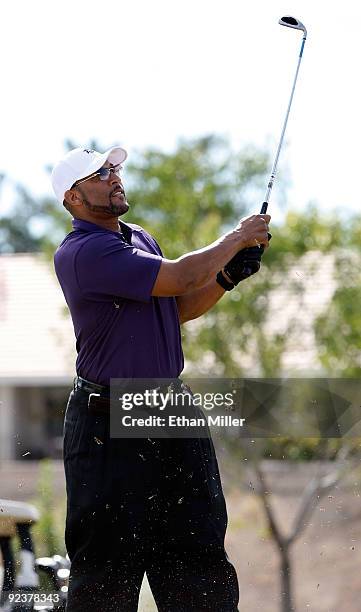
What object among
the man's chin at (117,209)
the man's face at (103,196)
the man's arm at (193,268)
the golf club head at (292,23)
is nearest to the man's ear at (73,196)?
the man's face at (103,196)

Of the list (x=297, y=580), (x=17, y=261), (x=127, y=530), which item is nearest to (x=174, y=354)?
(x=127, y=530)

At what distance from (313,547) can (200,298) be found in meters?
6.85

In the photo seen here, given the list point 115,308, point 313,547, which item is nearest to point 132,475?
point 115,308

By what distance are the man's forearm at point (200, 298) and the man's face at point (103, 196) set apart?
43 cm

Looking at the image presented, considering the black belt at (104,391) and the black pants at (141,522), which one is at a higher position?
the black belt at (104,391)

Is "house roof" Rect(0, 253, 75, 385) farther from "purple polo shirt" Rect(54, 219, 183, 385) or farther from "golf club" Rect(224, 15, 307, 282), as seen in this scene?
"purple polo shirt" Rect(54, 219, 183, 385)

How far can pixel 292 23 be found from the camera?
14.0 feet

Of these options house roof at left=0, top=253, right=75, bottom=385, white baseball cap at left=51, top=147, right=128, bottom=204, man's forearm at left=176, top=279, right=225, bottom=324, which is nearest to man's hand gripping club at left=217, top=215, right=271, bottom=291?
man's forearm at left=176, top=279, right=225, bottom=324

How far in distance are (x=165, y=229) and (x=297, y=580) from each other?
3.82m

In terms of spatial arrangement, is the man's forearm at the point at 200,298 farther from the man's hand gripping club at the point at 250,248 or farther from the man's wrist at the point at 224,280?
the man's hand gripping club at the point at 250,248

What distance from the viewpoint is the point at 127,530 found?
3.87m

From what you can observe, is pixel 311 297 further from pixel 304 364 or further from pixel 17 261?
pixel 17 261

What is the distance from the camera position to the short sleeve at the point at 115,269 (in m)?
3.77

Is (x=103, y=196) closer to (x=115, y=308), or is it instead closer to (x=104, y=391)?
(x=115, y=308)
